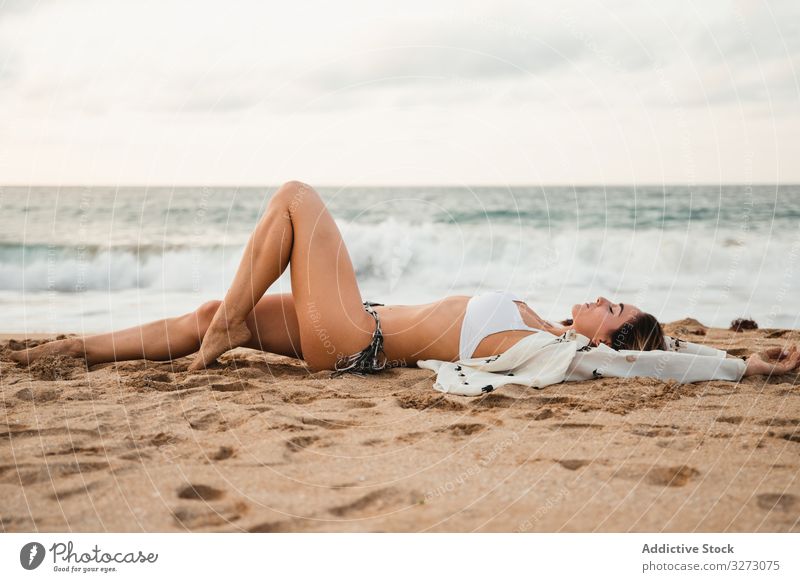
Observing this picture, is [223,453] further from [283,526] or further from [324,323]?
[324,323]

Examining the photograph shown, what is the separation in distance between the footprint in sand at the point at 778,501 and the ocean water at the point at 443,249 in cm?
460

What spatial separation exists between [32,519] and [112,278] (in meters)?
8.17

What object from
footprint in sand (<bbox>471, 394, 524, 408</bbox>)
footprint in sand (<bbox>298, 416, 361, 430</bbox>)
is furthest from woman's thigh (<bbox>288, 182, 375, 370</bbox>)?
footprint in sand (<bbox>471, 394, 524, 408</bbox>)

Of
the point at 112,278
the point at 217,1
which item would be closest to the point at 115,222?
the point at 112,278

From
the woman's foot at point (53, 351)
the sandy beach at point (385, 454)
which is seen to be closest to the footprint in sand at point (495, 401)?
the sandy beach at point (385, 454)

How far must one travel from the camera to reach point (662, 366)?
152 inches

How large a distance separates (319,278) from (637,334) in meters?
1.75

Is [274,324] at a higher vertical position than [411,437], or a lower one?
higher

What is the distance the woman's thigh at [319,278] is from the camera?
378cm

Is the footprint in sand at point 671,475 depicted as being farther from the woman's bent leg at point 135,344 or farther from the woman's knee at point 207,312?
the woman's bent leg at point 135,344

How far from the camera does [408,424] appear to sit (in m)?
3.24

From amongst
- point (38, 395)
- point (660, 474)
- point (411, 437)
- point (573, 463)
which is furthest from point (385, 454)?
point (38, 395)

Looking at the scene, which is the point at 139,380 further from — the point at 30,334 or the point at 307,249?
the point at 30,334

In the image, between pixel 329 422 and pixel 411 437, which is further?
pixel 329 422
